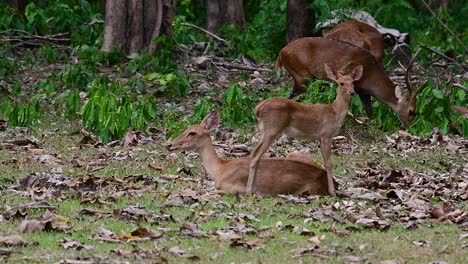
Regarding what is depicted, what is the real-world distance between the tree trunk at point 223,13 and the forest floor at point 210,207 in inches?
→ 446

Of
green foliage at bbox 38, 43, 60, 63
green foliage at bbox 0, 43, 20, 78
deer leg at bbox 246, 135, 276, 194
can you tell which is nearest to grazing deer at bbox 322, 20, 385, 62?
green foliage at bbox 38, 43, 60, 63

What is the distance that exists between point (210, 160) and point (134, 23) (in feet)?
27.4

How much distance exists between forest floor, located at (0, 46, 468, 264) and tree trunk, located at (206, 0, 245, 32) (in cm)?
1134

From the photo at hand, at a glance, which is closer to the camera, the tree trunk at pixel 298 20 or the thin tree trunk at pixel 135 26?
the thin tree trunk at pixel 135 26

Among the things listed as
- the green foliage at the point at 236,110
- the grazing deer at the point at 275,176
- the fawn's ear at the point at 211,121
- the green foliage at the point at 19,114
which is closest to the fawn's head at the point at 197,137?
the fawn's ear at the point at 211,121

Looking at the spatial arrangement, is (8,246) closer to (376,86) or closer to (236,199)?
(236,199)

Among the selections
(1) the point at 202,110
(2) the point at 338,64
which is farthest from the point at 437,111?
(1) the point at 202,110

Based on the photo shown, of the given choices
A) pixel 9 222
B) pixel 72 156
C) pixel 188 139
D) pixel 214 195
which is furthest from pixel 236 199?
pixel 72 156

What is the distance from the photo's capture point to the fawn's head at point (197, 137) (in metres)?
10.2

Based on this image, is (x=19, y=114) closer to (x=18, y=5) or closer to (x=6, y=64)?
(x=6, y=64)

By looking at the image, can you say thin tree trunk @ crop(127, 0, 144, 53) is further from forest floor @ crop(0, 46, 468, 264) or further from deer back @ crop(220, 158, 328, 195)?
deer back @ crop(220, 158, 328, 195)

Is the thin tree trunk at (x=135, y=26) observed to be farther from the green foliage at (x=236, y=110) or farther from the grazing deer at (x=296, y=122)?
the grazing deer at (x=296, y=122)

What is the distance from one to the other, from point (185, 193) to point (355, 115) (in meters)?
5.54

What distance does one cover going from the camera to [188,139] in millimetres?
10172
